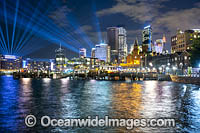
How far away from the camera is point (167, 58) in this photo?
123m

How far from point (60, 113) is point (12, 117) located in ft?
14.2

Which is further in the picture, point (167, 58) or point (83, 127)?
point (167, 58)

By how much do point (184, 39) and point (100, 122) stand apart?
137m

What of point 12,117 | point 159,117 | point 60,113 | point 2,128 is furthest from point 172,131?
point 12,117

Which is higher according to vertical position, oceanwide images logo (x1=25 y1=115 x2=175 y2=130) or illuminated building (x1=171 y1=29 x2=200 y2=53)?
illuminated building (x1=171 y1=29 x2=200 y2=53)

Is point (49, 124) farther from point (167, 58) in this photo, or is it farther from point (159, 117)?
point (167, 58)

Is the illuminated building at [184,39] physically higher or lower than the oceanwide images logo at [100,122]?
higher

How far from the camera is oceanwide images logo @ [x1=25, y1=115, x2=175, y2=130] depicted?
15203 mm

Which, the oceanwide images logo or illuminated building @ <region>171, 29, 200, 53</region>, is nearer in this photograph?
the oceanwide images logo

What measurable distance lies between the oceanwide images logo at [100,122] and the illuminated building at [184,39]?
123801 mm

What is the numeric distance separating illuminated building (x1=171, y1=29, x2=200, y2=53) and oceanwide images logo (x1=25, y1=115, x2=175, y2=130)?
123801 millimetres

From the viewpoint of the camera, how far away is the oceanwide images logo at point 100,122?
1520cm

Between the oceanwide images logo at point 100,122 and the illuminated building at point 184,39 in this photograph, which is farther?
the illuminated building at point 184,39

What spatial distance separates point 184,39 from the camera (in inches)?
5433
